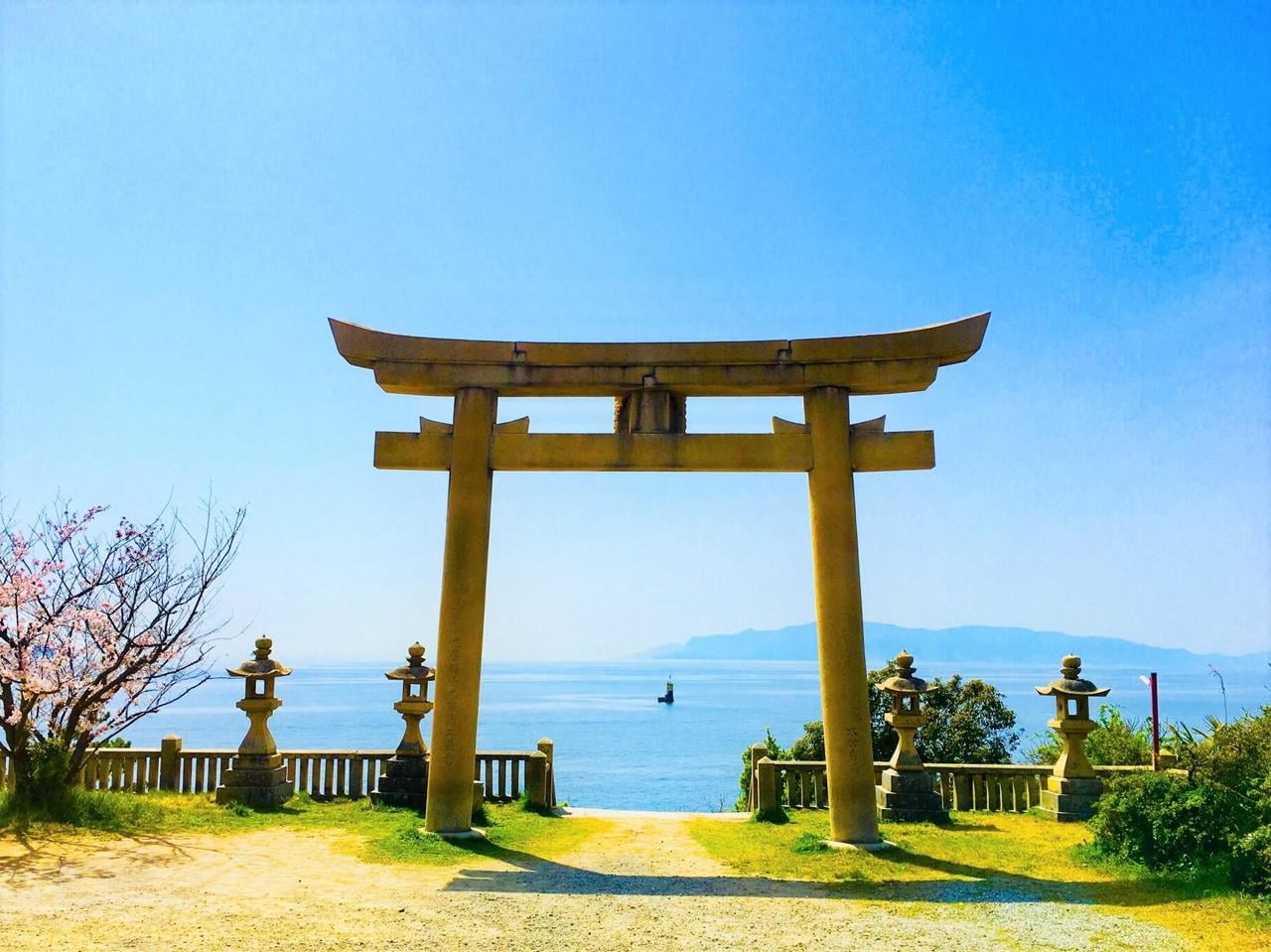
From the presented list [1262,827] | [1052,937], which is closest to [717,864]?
[1052,937]

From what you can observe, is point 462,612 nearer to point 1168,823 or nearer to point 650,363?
point 650,363

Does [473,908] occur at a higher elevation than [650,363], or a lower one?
lower

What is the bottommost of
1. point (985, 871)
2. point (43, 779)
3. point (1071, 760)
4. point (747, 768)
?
point (747, 768)

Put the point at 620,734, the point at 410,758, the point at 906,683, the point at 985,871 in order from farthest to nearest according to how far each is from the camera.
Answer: the point at 620,734 < the point at 906,683 < the point at 410,758 < the point at 985,871

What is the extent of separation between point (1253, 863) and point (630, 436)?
6133mm

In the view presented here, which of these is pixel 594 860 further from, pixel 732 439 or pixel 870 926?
pixel 732 439

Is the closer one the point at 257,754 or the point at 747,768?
the point at 257,754

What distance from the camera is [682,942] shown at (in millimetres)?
→ 5859

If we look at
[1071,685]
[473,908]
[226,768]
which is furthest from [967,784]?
[226,768]

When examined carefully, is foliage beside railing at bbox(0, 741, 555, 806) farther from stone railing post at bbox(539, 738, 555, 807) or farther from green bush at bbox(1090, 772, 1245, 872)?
Answer: green bush at bbox(1090, 772, 1245, 872)

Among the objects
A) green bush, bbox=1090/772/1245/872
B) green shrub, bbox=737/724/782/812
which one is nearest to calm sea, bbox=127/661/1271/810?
green shrub, bbox=737/724/782/812

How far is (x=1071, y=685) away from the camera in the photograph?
11328 millimetres

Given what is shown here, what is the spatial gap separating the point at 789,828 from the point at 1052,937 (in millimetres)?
4346

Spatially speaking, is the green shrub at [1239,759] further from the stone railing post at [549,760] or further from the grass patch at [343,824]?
the stone railing post at [549,760]
